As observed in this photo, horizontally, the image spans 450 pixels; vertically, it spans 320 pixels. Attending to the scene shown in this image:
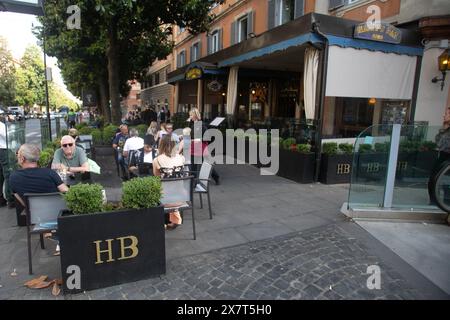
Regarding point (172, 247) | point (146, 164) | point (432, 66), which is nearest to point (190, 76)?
point (146, 164)

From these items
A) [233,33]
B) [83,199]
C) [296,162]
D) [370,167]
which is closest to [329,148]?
[296,162]

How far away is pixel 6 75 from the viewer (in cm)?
4900

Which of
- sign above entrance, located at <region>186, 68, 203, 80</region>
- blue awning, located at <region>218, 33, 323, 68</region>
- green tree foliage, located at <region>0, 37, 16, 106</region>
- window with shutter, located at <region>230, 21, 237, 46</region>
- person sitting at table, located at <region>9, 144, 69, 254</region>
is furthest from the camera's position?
green tree foliage, located at <region>0, 37, 16, 106</region>

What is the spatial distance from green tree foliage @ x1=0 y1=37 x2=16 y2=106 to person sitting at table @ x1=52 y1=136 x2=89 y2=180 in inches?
2113

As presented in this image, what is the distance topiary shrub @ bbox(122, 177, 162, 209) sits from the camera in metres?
3.12

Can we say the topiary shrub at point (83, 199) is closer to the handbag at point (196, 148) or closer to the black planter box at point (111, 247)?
the black planter box at point (111, 247)

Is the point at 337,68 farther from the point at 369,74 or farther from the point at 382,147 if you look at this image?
the point at 382,147

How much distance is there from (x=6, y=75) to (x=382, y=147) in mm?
58220

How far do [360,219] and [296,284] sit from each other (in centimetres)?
227

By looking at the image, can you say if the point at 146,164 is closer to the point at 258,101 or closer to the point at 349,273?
the point at 349,273

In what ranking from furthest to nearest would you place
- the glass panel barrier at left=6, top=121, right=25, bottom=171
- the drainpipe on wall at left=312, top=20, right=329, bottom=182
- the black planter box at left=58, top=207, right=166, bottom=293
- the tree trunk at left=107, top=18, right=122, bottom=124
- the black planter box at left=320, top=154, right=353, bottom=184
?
1. the tree trunk at left=107, top=18, right=122, bottom=124
2. the black planter box at left=320, top=154, right=353, bottom=184
3. the drainpipe on wall at left=312, top=20, right=329, bottom=182
4. the glass panel barrier at left=6, top=121, right=25, bottom=171
5. the black planter box at left=58, top=207, right=166, bottom=293

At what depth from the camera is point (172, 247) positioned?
407 cm

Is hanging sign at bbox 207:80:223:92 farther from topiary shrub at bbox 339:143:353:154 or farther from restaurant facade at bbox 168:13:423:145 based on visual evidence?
topiary shrub at bbox 339:143:353:154

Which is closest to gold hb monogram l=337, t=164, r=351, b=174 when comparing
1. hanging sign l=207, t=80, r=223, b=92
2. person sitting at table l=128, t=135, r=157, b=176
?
person sitting at table l=128, t=135, r=157, b=176
